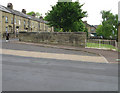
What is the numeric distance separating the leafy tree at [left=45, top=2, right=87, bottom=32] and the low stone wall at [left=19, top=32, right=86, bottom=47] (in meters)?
8.20

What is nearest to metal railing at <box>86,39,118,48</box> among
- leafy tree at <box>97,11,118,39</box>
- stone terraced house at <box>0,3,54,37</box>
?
stone terraced house at <box>0,3,54,37</box>

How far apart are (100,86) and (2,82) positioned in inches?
137

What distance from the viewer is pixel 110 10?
55.5m

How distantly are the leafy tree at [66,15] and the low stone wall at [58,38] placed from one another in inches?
323

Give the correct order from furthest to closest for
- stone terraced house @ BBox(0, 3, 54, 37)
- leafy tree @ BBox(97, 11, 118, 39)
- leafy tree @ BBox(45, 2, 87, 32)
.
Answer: leafy tree @ BBox(97, 11, 118, 39), stone terraced house @ BBox(0, 3, 54, 37), leafy tree @ BBox(45, 2, 87, 32)

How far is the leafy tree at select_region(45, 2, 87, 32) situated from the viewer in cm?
2730

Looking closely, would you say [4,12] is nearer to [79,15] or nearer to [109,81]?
[79,15]

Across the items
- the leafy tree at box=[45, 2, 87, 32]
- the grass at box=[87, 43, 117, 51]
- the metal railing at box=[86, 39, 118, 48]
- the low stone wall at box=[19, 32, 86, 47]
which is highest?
the leafy tree at box=[45, 2, 87, 32]

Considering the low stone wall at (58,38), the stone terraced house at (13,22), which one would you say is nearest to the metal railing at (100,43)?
the low stone wall at (58,38)

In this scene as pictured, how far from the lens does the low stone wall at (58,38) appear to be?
60.7 ft

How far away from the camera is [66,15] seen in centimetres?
2745

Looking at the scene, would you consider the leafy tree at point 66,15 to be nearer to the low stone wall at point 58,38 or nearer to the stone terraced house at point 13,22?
the stone terraced house at point 13,22

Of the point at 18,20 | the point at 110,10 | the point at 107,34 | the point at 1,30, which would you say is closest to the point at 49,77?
the point at 1,30

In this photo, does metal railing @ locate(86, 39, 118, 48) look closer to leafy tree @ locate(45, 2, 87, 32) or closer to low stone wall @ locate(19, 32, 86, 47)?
low stone wall @ locate(19, 32, 86, 47)
